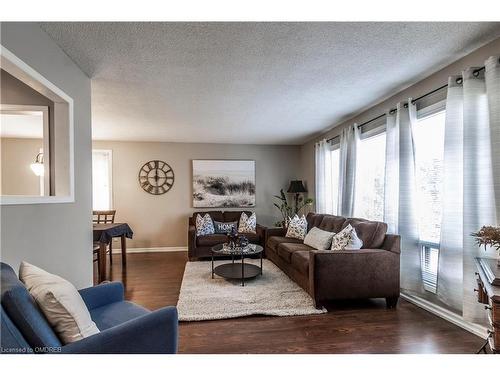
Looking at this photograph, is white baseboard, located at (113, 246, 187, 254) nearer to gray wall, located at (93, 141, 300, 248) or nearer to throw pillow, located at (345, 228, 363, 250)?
gray wall, located at (93, 141, 300, 248)

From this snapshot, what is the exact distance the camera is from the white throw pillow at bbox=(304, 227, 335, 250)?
343cm

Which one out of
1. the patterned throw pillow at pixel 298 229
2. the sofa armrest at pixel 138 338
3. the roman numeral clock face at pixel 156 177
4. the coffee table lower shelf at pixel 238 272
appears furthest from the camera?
the roman numeral clock face at pixel 156 177

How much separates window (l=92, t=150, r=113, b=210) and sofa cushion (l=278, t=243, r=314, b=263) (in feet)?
12.4

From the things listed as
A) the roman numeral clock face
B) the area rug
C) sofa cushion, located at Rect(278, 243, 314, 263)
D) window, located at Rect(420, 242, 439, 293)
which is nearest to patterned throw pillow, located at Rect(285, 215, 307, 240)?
sofa cushion, located at Rect(278, 243, 314, 263)

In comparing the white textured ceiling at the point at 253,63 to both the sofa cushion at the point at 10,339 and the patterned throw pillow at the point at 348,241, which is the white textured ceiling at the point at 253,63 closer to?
the patterned throw pillow at the point at 348,241

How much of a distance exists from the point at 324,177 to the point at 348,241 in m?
2.08

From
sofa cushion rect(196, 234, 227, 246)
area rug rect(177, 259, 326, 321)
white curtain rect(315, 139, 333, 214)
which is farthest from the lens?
white curtain rect(315, 139, 333, 214)

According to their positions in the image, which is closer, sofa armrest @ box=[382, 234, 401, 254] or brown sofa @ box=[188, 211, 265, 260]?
sofa armrest @ box=[382, 234, 401, 254]

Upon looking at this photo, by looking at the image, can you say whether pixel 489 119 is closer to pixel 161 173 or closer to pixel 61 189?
pixel 61 189

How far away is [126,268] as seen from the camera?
425 centimetres

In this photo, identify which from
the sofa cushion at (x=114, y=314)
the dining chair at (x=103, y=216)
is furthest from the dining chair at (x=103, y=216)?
the sofa cushion at (x=114, y=314)

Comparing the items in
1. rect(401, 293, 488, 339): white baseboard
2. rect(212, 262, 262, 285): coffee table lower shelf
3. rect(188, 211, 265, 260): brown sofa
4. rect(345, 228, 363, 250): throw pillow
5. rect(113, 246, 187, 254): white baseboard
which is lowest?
rect(113, 246, 187, 254): white baseboard

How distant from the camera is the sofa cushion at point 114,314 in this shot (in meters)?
1.58

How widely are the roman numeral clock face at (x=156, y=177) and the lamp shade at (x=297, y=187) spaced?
2.59 m
